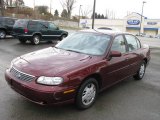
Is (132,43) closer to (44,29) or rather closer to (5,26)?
(44,29)

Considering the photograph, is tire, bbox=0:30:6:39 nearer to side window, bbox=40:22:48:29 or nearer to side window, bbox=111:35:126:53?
side window, bbox=40:22:48:29

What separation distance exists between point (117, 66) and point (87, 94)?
1208mm

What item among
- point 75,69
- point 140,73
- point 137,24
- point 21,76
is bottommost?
point 140,73

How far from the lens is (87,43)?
5465 mm

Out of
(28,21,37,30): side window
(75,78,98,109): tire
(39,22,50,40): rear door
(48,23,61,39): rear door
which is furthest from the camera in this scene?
(48,23,61,39): rear door

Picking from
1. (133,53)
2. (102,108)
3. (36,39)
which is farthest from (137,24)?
(102,108)

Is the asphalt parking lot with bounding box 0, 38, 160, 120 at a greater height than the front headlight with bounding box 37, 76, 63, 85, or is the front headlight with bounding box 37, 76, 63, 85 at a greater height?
the front headlight with bounding box 37, 76, 63, 85

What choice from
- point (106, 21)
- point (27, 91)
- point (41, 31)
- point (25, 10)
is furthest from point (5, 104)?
point (106, 21)

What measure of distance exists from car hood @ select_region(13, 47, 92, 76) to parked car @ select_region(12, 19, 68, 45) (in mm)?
10406

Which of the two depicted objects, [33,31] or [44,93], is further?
[33,31]

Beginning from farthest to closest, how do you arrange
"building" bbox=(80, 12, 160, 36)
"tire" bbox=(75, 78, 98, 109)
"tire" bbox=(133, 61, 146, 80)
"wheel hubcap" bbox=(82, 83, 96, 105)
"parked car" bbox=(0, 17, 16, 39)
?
"building" bbox=(80, 12, 160, 36) → "parked car" bbox=(0, 17, 16, 39) → "tire" bbox=(133, 61, 146, 80) → "wheel hubcap" bbox=(82, 83, 96, 105) → "tire" bbox=(75, 78, 98, 109)

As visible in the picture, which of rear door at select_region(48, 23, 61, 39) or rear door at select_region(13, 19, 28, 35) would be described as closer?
rear door at select_region(13, 19, 28, 35)

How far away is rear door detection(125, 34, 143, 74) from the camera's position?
20.1ft

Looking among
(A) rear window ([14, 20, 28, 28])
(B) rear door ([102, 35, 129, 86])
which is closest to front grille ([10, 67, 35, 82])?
(B) rear door ([102, 35, 129, 86])
